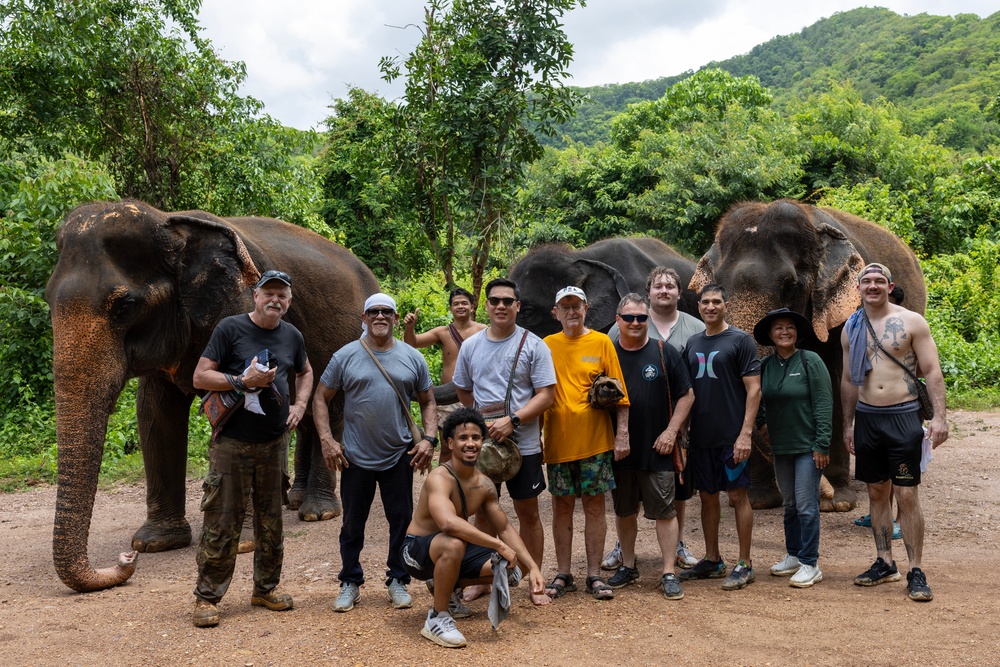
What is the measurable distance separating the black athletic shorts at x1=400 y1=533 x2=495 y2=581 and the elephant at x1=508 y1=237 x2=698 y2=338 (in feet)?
16.2

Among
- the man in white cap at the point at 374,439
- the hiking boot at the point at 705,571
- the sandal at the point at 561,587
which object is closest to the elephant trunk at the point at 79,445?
the man in white cap at the point at 374,439

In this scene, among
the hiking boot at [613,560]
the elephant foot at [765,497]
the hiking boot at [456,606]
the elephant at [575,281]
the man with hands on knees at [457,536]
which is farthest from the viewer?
the elephant at [575,281]

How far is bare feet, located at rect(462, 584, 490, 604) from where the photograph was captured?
214 inches

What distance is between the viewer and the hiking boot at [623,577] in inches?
226

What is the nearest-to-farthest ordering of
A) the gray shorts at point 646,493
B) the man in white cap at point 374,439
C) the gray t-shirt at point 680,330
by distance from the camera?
1. the man in white cap at point 374,439
2. the gray shorts at point 646,493
3. the gray t-shirt at point 680,330

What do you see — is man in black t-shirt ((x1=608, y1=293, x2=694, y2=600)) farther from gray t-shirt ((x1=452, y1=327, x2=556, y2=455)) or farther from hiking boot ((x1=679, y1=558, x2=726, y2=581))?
gray t-shirt ((x1=452, y1=327, x2=556, y2=455))

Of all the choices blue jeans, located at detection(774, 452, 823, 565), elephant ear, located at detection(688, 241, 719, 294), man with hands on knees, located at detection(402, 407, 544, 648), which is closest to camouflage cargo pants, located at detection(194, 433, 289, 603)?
man with hands on knees, located at detection(402, 407, 544, 648)

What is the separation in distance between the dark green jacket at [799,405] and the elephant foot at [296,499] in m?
4.62

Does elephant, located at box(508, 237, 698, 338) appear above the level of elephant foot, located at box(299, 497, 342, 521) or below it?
above

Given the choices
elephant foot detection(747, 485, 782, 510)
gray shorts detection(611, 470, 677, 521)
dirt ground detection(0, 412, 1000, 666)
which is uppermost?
gray shorts detection(611, 470, 677, 521)

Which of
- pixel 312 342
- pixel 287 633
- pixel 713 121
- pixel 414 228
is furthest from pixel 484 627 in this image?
pixel 713 121

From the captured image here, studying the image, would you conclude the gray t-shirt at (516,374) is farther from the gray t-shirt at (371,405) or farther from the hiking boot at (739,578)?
the hiking boot at (739,578)

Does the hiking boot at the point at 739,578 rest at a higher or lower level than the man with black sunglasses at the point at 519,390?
lower

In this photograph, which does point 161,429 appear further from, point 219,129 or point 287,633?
point 219,129
